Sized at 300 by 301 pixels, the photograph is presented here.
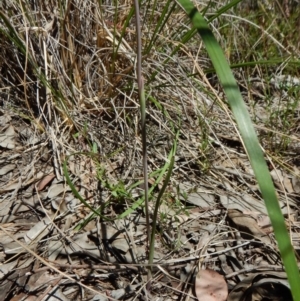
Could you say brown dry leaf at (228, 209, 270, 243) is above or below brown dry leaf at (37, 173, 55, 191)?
below

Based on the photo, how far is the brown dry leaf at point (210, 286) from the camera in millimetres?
1079

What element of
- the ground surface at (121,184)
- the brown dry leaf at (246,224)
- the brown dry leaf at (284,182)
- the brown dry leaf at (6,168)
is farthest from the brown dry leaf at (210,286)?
the brown dry leaf at (6,168)

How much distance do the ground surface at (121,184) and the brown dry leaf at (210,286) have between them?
0.02 meters

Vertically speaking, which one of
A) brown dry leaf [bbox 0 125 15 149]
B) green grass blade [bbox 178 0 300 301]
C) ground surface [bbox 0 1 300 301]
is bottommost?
ground surface [bbox 0 1 300 301]

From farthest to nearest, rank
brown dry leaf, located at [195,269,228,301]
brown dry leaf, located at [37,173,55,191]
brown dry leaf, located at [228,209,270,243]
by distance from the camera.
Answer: brown dry leaf, located at [37,173,55,191] < brown dry leaf, located at [228,209,270,243] < brown dry leaf, located at [195,269,228,301]

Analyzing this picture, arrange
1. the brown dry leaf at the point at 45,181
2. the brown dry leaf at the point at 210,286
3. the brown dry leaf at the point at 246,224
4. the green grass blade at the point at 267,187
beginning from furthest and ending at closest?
the brown dry leaf at the point at 45,181 < the brown dry leaf at the point at 246,224 < the brown dry leaf at the point at 210,286 < the green grass blade at the point at 267,187

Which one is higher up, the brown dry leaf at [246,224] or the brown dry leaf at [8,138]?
the brown dry leaf at [8,138]

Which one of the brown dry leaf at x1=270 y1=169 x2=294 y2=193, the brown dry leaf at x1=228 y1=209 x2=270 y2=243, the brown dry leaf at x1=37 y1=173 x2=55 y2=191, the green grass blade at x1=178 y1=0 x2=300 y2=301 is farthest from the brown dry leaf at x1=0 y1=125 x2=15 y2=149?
the green grass blade at x1=178 y1=0 x2=300 y2=301

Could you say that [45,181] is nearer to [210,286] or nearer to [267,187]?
[210,286]

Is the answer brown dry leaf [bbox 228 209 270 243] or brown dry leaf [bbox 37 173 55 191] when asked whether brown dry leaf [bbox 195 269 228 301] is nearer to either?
brown dry leaf [bbox 228 209 270 243]

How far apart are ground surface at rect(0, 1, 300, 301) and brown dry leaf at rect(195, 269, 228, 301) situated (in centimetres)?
2

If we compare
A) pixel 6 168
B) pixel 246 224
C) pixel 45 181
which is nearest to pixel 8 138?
pixel 6 168

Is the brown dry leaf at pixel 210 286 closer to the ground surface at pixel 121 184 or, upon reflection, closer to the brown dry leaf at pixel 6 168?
the ground surface at pixel 121 184

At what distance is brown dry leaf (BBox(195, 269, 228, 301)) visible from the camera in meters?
1.08
